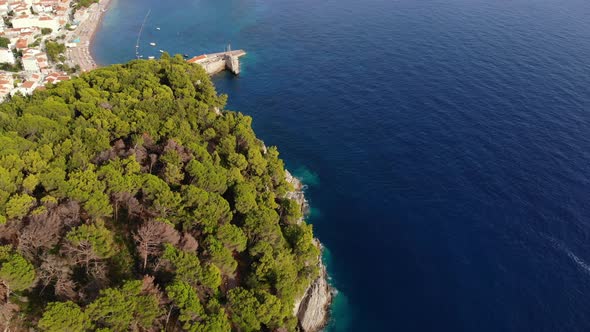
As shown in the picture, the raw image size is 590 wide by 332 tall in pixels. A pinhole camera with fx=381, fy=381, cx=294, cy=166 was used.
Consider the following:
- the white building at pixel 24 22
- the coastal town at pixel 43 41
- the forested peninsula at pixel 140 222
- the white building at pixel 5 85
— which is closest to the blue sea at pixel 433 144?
the coastal town at pixel 43 41

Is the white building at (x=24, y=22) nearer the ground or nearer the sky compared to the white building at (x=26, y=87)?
nearer the sky

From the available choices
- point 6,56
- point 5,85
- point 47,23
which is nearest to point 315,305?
point 5,85

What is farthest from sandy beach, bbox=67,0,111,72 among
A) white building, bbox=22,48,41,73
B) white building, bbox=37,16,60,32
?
white building, bbox=22,48,41,73

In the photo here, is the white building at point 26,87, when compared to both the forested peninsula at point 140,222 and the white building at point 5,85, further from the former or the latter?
the forested peninsula at point 140,222

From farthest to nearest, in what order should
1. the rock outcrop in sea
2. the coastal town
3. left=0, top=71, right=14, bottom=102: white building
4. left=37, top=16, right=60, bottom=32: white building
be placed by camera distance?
left=37, top=16, right=60, bottom=32: white building < the coastal town < left=0, top=71, right=14, bottom=102: white building < the rock outcrop in sea

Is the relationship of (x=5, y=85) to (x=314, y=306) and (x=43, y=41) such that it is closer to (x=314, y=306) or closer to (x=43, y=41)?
(x=43, y=41)

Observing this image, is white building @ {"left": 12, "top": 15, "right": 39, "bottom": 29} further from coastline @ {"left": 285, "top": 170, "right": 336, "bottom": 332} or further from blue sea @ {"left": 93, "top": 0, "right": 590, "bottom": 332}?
coastline @ {"left": 285, "top": 170, "right": 336, "bottom": 332}
